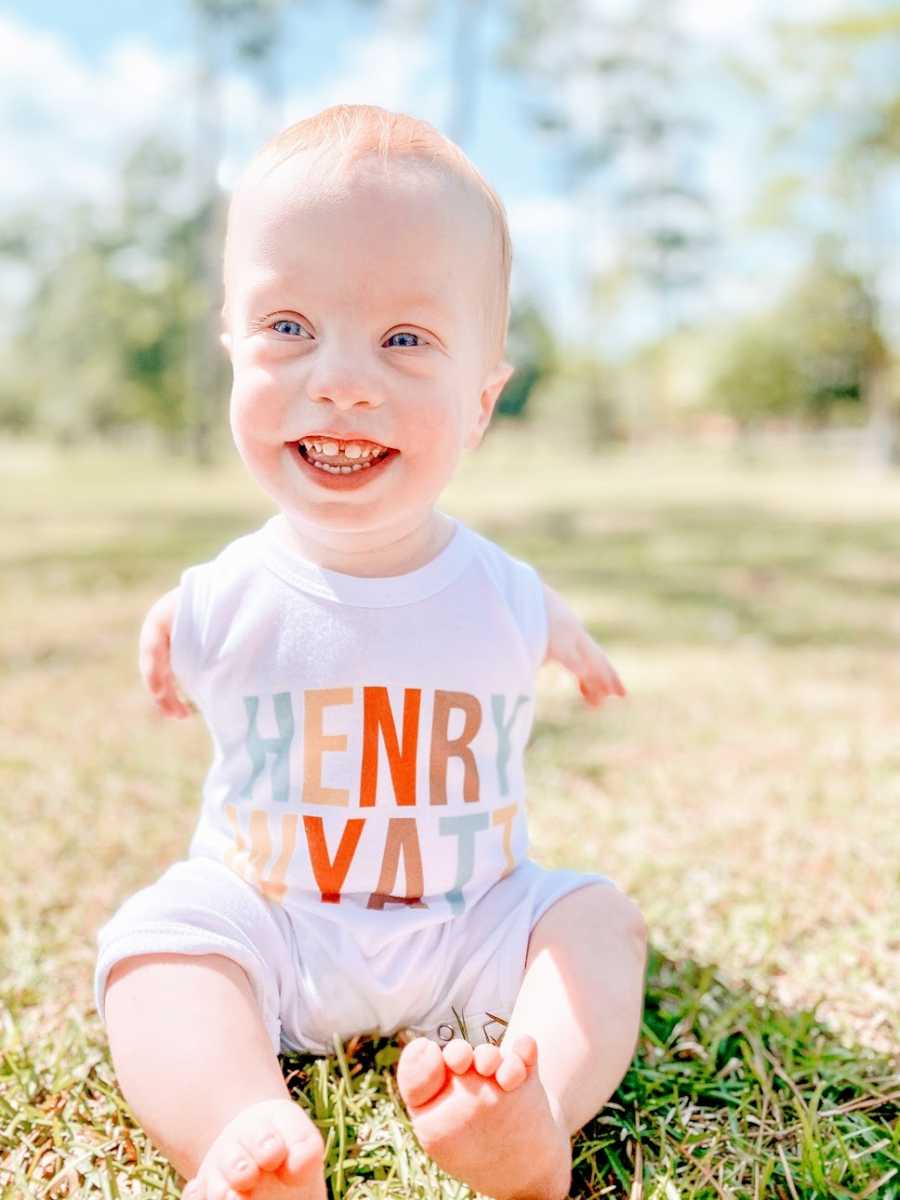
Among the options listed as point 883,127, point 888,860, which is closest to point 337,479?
point 888,860

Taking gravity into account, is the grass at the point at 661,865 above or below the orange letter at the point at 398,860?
below

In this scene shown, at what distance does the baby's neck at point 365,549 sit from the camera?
134cm

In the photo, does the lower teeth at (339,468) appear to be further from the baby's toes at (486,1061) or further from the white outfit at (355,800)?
the baby's toes at (486,1061)

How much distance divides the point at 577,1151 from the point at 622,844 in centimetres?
87

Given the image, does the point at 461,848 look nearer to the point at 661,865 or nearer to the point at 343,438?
the point at 343,438

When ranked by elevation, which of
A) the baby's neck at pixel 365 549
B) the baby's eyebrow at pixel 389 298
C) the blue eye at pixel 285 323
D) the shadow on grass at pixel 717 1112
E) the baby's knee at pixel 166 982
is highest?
the baby's eyebrow at pixel 389 298

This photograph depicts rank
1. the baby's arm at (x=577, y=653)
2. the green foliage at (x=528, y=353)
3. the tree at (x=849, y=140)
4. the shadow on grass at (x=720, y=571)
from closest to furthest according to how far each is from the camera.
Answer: the baby's arm at (x=577, y=653), the shadow on grass at (x=720, y=571), the tree at (x=849, y=140), the green foliage at (x=528, y=353)

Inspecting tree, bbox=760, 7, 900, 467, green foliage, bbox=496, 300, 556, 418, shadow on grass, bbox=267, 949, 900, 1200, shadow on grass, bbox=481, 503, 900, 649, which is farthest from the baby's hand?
green foliage, bbox=496, 300, 556, 418

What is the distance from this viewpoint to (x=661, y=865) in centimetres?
194

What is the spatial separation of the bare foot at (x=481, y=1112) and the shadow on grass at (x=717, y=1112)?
140mm

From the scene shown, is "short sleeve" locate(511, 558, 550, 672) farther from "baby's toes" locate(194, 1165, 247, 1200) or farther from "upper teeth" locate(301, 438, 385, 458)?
"baby's toes" locate(194, 1165, 247, 1200)

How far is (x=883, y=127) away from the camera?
48.8ft

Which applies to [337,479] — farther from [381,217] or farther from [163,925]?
[163,925]

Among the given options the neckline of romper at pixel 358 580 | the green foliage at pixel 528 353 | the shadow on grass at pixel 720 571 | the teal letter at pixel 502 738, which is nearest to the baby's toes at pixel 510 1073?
the teal letter at pixel 502 738
